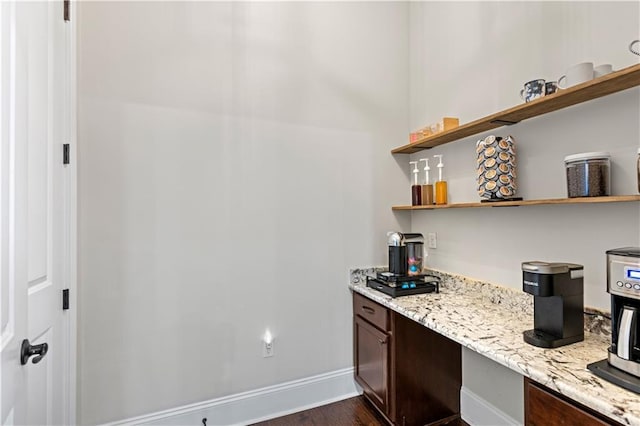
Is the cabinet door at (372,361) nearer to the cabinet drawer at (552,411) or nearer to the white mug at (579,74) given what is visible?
the cabinet drawer at (552,411)

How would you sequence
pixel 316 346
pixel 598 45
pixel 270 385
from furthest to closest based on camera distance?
pixel 316 346 → pixel 270 385 → pixel 598 45

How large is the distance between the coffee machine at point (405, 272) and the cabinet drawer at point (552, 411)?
94cm

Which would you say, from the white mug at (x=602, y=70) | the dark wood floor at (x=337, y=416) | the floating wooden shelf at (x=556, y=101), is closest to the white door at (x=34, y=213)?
the dark wood floor at (x=337, y=416)

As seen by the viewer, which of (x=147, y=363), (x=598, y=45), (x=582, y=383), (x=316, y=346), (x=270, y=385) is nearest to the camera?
(x=582, y=383)

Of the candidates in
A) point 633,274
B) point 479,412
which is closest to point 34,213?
point 633,274

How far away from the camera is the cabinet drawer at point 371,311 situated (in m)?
2.00

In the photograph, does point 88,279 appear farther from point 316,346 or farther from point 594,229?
point 594,229

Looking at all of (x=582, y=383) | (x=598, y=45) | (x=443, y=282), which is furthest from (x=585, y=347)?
(x=598, y=45)

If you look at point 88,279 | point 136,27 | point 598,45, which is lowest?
point 88,279

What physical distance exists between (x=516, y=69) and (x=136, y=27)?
2.31 meters

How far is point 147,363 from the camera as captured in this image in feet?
6.35

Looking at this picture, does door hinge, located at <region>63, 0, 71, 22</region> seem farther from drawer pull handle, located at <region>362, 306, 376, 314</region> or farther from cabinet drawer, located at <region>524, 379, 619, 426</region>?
cabinet drawer, located at <region>524, 379, 619, 426</region>

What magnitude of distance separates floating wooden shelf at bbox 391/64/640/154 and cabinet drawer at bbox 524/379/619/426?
47.2 inches

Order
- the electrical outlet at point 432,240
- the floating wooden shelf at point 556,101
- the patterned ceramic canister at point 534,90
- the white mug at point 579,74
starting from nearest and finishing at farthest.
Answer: the floating wooden shelf at point 556,101 → the white mug at point 579,74 → the patterned ceramic canister at point 534,90 → the electrical outlet at point 432,240
